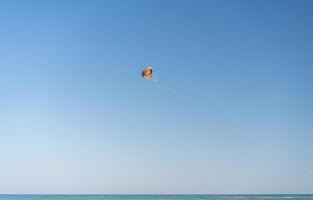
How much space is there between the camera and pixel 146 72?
86.8 feet
